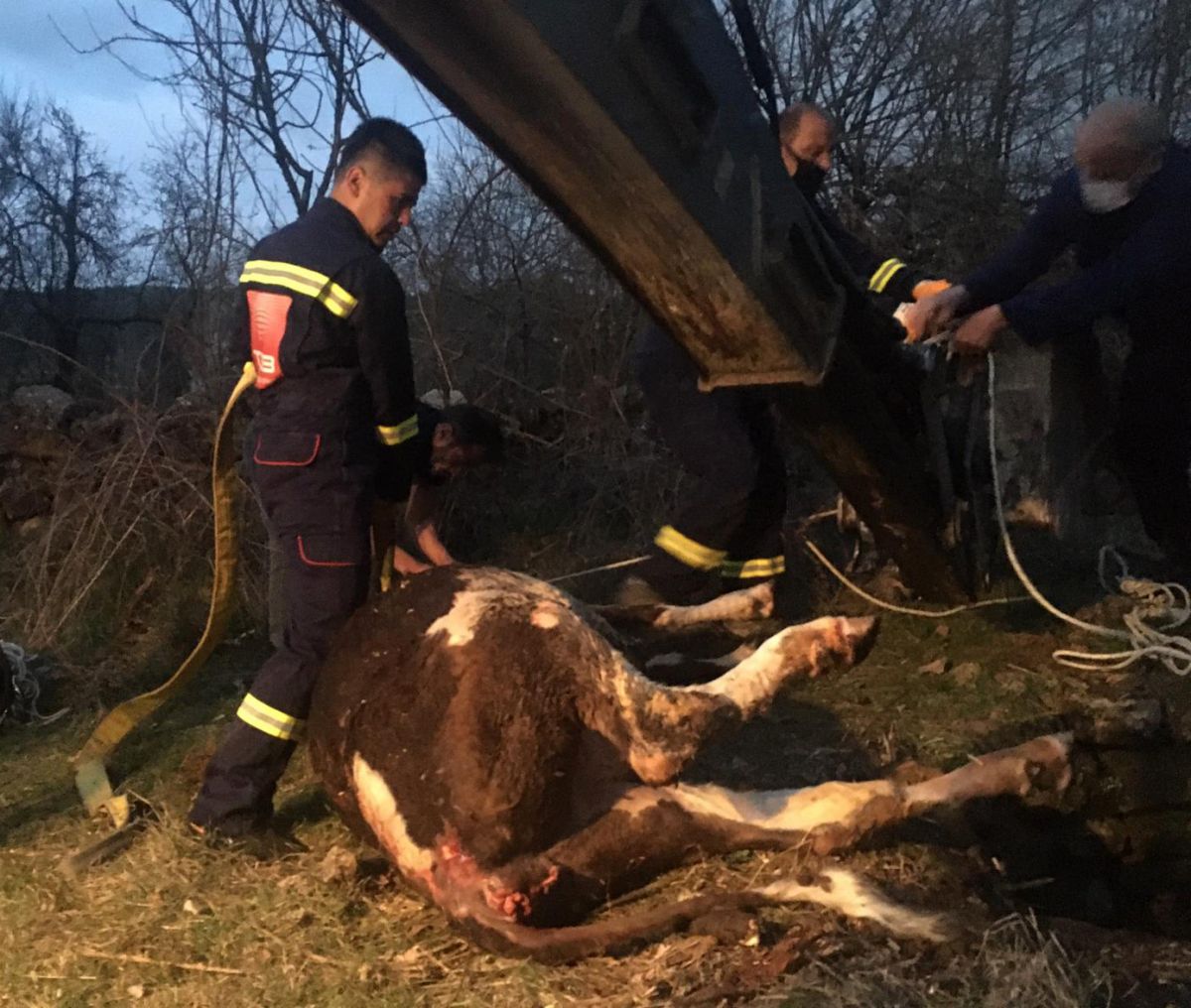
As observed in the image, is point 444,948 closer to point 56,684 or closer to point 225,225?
point 56,684

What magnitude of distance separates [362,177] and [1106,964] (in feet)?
10.2

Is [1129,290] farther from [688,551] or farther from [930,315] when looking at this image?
[688,551]

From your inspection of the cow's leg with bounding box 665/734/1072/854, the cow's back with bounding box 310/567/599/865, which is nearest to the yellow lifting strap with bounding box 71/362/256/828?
the cow's back with bounding box 310/567/599/865

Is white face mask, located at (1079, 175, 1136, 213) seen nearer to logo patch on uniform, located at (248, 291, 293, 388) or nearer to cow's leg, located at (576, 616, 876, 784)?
cow's leg, located at (576, 616, 876, 784)

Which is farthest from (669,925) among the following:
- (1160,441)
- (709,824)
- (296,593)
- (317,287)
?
(1160,441)

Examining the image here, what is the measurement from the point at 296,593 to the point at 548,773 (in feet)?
3.61

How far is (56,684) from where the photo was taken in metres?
5.19

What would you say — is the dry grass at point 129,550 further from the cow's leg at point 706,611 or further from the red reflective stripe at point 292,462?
the red reflective stripe at point 292,462

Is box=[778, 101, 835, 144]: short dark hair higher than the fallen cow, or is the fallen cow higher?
box=[778, 101, 835, 144]: short dark hair

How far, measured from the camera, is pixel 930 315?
406cm

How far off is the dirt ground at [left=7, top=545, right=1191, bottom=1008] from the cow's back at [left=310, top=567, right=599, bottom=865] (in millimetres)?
314

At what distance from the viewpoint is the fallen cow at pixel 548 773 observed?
2.86 meters

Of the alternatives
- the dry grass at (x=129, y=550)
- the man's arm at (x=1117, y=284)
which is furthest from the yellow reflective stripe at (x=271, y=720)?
the man's arm at (x=1117, y=284)

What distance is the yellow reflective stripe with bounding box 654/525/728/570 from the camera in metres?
4.57
